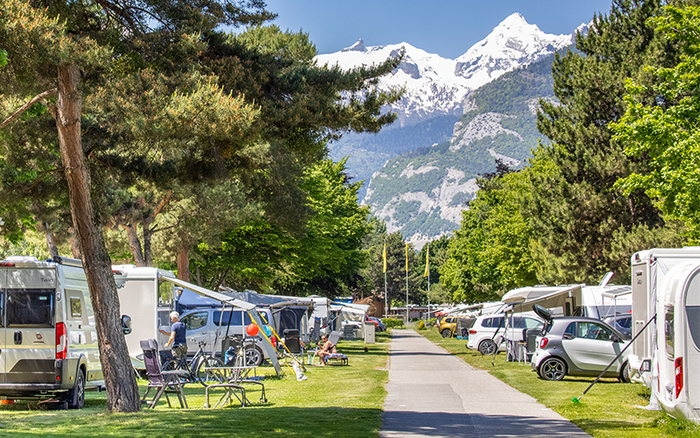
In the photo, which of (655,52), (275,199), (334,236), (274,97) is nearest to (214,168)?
(274,97)

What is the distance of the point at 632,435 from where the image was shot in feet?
29.4

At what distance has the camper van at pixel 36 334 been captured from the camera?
38.0ft

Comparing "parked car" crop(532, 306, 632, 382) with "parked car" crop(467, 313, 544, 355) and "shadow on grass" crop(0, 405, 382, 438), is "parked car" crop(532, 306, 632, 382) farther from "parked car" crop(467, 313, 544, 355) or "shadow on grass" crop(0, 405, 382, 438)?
"parked car" crop(467, 313, 544, 355)

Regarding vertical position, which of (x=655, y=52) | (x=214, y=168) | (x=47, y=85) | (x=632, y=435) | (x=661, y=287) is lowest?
(x=632, y=435)

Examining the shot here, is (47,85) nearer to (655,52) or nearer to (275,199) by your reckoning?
(275,199)

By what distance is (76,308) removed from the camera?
12914 mm

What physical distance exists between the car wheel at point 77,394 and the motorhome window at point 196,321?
982 cm

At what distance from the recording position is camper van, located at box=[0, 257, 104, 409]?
11.6 m

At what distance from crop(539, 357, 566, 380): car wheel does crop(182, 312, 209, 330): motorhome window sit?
10722 millimetres

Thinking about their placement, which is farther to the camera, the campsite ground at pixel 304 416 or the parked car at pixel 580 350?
the parked car at pixel 580 350

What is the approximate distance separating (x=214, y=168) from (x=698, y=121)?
41.0ft

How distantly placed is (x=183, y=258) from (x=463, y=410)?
2048 cm

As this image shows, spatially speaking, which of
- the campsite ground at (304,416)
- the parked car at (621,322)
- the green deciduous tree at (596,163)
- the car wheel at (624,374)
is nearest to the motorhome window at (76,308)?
the campsite ground at (304,416)

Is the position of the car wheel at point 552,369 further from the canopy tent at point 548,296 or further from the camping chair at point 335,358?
the camping chair at point 335,358
